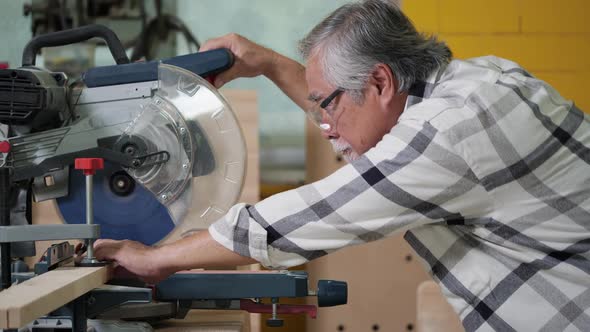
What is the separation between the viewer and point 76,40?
1.60 metres

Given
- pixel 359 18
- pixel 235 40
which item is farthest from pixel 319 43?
pixel 235 40

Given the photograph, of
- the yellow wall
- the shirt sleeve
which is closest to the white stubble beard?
the shirt sleeve

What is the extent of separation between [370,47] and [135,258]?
1.81 ft

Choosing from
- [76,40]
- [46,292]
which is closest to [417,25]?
[76,40]

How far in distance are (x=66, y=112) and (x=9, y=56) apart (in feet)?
5.42

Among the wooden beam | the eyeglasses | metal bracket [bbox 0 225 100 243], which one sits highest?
the eyeglasses

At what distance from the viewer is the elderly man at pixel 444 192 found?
4.35 feet

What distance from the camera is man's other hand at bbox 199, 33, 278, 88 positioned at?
5.73ft

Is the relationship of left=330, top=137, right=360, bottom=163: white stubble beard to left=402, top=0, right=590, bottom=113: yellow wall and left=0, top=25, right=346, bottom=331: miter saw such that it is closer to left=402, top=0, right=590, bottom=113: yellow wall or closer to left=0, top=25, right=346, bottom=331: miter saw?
left=0, top=25, right=346, bottom=331: miter saw

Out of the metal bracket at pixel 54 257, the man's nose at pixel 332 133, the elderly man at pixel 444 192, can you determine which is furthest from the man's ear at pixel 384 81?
the metal bracket at pixel 54 257

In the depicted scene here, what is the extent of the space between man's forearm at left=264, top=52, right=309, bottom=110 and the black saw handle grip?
0.53 m

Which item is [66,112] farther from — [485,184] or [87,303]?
[485,184]

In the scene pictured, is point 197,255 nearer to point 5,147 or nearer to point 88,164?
point 88,164

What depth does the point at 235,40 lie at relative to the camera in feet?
6.00
